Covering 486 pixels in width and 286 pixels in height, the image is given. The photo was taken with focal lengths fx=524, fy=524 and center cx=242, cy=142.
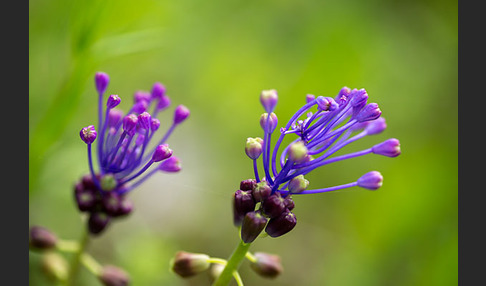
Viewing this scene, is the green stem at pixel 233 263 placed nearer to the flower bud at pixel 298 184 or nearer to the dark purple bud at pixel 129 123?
the flower bud at pixel 298 184

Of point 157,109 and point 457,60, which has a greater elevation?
point 457,60

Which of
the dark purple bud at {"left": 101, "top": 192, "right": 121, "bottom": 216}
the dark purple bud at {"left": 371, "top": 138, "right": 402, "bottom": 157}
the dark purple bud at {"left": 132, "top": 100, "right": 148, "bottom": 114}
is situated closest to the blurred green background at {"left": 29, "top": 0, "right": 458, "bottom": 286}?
the dark purple bud at {"left": 101, "top": 192, "right": 121, "bottom": 216}

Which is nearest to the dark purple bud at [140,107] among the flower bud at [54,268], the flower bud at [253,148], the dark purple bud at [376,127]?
the flower bud at [253,148]

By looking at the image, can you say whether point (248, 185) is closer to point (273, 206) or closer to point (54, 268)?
point (273, 206)

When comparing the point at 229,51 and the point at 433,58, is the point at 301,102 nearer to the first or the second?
the point at 229,51

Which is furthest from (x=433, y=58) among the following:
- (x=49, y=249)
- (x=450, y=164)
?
(x=49, y=249)

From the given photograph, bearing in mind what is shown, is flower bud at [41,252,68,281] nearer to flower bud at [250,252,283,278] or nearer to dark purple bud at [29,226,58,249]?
dark purple bud at [29,226,58,249]
